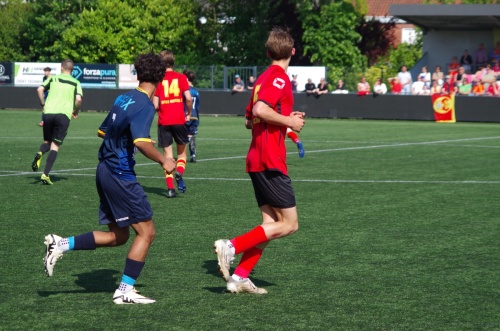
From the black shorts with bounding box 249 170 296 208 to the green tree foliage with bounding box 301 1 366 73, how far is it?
4761 centimetres

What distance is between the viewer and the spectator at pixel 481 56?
43875 millimetres

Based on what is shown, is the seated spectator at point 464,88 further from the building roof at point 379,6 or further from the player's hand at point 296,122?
the building roof at point 379,6

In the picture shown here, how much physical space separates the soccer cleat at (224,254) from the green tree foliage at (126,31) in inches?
1830

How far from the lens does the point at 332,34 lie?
5434 centimetres

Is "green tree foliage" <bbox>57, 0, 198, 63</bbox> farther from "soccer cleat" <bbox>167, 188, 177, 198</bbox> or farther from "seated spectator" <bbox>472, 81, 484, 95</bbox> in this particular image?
"soccer cleat" <bbox>167, 188, 177, 198</bbox>

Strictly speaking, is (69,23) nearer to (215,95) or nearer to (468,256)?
(215,95)

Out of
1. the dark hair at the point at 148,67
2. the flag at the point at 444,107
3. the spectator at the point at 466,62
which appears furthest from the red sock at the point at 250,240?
the spectator at the point at 466,62

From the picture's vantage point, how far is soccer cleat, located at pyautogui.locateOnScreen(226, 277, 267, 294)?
7.26m

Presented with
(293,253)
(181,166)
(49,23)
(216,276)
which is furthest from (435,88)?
(216,276)

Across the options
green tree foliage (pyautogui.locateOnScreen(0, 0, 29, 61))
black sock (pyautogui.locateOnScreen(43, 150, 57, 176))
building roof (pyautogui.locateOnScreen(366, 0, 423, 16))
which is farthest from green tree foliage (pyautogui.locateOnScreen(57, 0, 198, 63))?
black sock (pyautogui.locateOnScreen(43, 150, 57, 176))

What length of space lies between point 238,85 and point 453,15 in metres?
10.8

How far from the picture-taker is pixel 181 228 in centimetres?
1047

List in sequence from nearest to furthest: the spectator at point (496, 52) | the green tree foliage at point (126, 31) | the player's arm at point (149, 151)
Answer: the player's arm at point (149, 151) < the spectator at point (496, 52) < the green tree foliage at point (126, 31)

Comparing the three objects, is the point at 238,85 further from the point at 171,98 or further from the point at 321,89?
the point at 171,98
